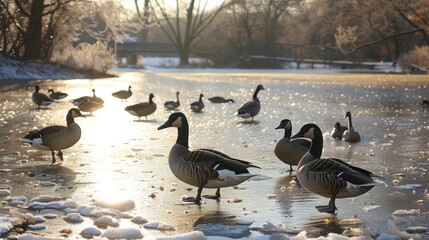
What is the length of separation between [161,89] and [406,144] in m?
19.4

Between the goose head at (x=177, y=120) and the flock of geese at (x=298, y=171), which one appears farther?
the goose head at (x=177, y=120)

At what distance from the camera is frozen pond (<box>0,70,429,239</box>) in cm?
783

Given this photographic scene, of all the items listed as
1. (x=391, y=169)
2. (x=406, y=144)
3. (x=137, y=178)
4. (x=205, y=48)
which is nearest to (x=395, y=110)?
(x=406, y=144)

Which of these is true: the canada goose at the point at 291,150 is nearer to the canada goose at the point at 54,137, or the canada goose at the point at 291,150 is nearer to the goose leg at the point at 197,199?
the goose leg at the point at 197,199

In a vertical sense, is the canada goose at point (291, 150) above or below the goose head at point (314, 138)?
below

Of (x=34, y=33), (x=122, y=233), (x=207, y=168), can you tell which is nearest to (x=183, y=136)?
(x=207, y=168)

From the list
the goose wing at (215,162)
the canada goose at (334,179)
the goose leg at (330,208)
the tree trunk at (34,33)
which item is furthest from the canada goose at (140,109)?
the tree trunk at (34,33)

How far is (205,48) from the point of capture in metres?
74.4

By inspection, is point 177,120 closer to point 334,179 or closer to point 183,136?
point 183,136

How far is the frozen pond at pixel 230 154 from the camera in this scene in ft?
25.7

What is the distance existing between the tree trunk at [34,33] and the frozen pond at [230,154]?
17.9 metres

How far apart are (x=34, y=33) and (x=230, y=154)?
102ft

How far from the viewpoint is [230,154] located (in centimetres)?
1250

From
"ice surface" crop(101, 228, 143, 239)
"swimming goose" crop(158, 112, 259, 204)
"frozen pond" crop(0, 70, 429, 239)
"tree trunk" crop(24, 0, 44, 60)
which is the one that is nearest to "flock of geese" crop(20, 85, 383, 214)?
"swimming goose" crop(158, 112, 259, 204)
